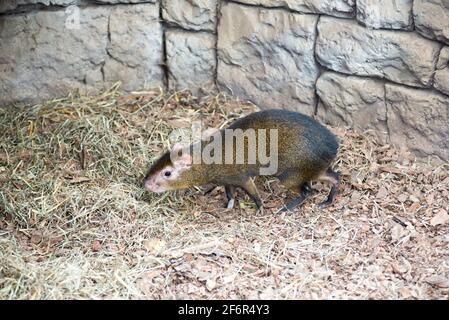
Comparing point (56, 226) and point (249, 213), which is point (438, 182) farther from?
point (56, 226)

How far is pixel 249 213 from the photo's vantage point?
5.99 metres

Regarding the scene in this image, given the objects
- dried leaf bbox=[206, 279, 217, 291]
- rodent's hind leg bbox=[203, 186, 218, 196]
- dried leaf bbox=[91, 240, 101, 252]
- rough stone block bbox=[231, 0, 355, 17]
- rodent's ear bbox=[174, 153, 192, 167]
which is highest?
rough stone block bbox=[231, 0, 355, 17]

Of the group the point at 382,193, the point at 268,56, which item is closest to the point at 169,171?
the point at 268,56

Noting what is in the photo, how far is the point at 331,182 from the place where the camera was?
595cm

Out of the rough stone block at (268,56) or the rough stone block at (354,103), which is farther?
the rough stone block at (268,56)

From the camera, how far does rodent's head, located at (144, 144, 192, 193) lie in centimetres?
582

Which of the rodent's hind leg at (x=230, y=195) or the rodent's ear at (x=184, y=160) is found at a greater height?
the rodent's ear at (x=184, y=160)

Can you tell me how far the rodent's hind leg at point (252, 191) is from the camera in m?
5.93

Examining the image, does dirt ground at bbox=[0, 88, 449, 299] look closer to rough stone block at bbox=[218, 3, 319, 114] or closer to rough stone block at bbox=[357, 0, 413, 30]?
rough stone block at bbox=[218, 3, 319, 114]

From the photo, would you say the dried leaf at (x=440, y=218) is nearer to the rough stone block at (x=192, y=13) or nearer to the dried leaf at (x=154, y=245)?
the dried leaf at (x=154, y=245)

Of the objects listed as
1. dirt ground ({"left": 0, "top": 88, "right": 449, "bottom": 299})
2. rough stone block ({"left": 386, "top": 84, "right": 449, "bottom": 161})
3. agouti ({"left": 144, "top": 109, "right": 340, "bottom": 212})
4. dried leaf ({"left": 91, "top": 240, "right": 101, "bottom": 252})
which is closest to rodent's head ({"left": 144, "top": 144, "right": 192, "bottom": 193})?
agouti ({"left": 144, "top": 109, "right": 340, "bottom": 212})

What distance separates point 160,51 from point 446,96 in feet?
8.80

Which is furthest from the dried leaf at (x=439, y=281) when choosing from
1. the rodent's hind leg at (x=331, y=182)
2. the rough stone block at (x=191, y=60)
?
the rough stone block at (x=191, y=60)

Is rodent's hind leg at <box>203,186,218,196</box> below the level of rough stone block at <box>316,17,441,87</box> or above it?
below
